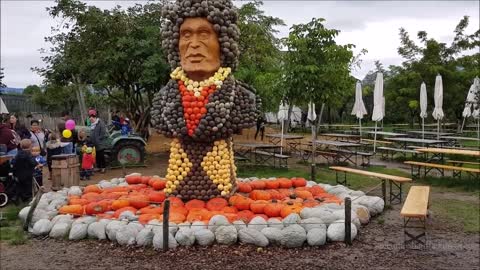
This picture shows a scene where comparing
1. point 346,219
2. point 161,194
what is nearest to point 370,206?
point 346,219

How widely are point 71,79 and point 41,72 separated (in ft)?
3.69

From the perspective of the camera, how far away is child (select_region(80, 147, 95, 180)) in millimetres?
13484

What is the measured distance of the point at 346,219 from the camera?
282 inches

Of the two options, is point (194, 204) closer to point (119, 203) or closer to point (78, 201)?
point (119, 203)

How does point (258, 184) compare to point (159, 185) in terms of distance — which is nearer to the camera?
point (159, 185)

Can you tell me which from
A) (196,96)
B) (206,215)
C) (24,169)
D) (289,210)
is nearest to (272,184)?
(289,210)

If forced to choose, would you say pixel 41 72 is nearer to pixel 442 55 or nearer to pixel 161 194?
pixel 161 194

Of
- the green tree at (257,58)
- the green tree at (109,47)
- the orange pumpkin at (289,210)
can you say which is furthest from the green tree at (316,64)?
the orange pumpkin at (289,210)

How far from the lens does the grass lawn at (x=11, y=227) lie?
7.61 metres

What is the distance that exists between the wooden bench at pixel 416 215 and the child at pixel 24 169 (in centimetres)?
721

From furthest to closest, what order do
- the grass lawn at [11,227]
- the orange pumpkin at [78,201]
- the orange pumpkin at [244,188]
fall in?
the orange pumpkin at [244,188]
the orange pumpkin at [78,201]
the grass lawn at [11,227]

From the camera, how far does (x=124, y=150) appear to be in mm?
15797

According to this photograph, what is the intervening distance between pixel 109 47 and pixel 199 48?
880 centimetres

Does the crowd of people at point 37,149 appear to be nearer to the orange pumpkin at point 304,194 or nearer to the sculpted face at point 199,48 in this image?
the sculpted face at point 199,48
